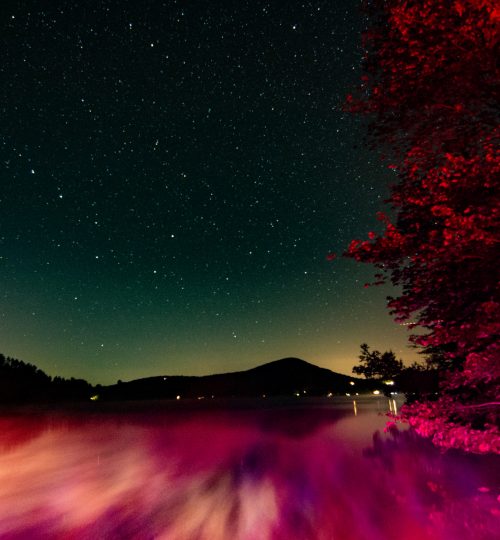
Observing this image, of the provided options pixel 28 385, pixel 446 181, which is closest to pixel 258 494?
pixel 446 181

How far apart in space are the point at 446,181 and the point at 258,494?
9653 millimetres

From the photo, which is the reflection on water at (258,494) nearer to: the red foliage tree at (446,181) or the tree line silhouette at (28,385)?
the red foliage tree at (446,181)

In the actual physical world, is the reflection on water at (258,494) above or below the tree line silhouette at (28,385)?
below

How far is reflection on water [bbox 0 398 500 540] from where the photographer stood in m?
9.17

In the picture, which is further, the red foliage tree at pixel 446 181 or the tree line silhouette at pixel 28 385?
the tree line silhouette at pixel 28 385

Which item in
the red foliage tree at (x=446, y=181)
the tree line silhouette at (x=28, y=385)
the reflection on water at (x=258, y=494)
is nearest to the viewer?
the red foliage tree at (x=446, y=181)

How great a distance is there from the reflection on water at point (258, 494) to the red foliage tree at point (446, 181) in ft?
10.3

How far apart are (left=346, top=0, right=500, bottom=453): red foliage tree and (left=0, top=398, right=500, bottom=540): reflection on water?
3.15 metres

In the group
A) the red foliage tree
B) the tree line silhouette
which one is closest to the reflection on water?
the red foliage tree

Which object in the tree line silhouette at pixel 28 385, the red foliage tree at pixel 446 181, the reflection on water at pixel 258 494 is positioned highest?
the tree line silhouette at pixel 28 385

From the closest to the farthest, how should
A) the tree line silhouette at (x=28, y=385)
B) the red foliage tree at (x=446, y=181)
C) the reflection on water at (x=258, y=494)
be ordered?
the red foliage tree at (x=446, y=181) → the reflection on water at (x=258, y=494) → the tree line silhouette at (x=28, y=385)

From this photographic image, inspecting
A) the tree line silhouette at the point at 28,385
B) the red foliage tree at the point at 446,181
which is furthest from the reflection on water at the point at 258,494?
the tree line silhouette at the point at 28,385

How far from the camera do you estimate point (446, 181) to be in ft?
21.5

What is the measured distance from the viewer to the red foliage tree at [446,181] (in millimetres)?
Answer: 6598
